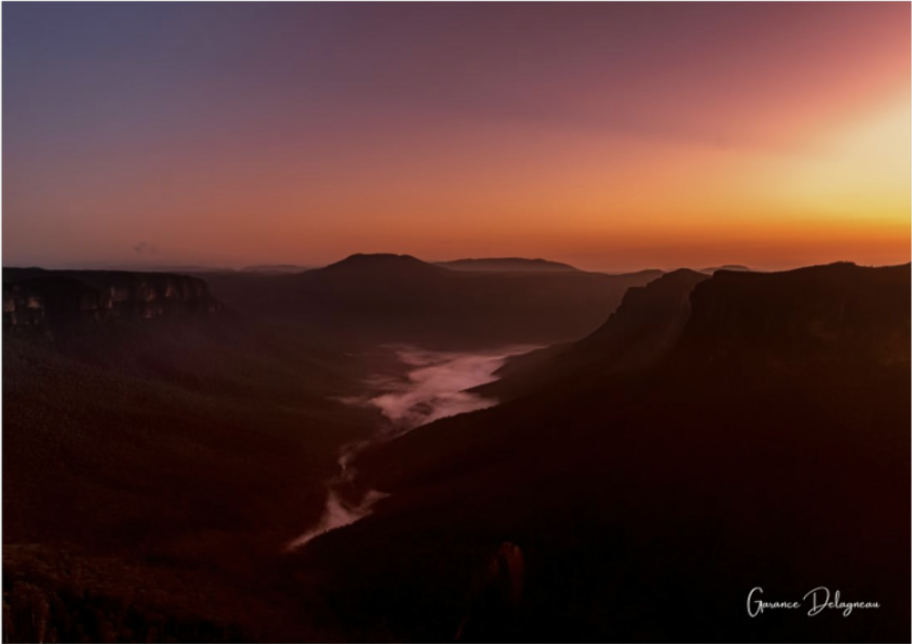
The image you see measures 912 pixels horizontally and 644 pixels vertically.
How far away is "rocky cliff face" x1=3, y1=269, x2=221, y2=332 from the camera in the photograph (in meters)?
72.8

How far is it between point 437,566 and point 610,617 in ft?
29.7

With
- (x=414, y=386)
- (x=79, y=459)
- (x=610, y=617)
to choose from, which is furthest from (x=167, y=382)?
(x=610, y=617)

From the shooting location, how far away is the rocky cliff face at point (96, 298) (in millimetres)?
72750

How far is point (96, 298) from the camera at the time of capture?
82.8 m

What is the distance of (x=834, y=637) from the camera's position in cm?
2438
